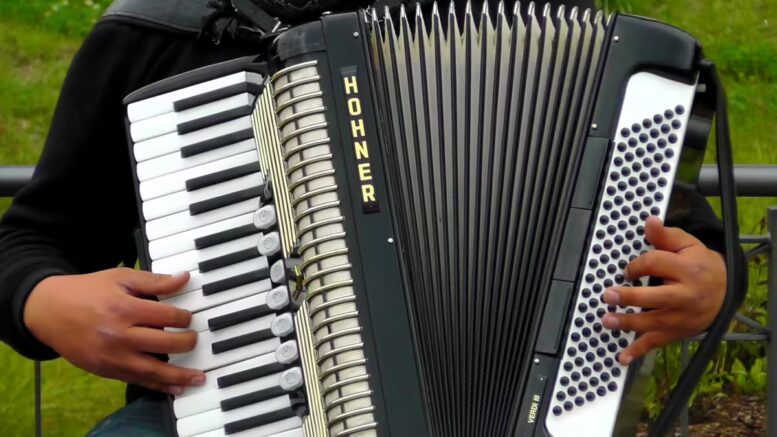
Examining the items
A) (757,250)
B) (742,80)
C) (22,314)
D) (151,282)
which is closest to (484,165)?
(151,282)

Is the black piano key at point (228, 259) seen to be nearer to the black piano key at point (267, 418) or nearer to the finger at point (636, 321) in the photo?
the black piano key at point (267, 418)

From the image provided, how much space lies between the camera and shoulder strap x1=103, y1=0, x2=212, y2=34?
7.88ft

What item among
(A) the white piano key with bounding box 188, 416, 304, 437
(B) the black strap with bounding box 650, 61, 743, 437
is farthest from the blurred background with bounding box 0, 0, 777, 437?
(A) the white piano key with bounding box 188, 416, 304, 437

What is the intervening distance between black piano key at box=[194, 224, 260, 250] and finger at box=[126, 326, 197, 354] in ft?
0.48

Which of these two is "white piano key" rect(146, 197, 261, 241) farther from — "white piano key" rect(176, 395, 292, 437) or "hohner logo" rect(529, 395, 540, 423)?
"hohner logo" rect(529, 395, 540, 423)

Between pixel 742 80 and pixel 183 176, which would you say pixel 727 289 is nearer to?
pixel 183 176

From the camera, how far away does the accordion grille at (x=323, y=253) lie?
6.84 ft

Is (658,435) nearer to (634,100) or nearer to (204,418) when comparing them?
(634,100)

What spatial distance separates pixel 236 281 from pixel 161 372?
0.19m

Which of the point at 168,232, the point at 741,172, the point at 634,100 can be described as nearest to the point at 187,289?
the point at 168,232

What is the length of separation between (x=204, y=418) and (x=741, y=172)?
130 cm

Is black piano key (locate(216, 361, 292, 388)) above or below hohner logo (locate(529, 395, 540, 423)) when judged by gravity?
below

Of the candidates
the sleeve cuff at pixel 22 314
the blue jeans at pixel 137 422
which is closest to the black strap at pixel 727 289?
the blue jeans at pixel 137 422

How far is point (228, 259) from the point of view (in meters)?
2.18
